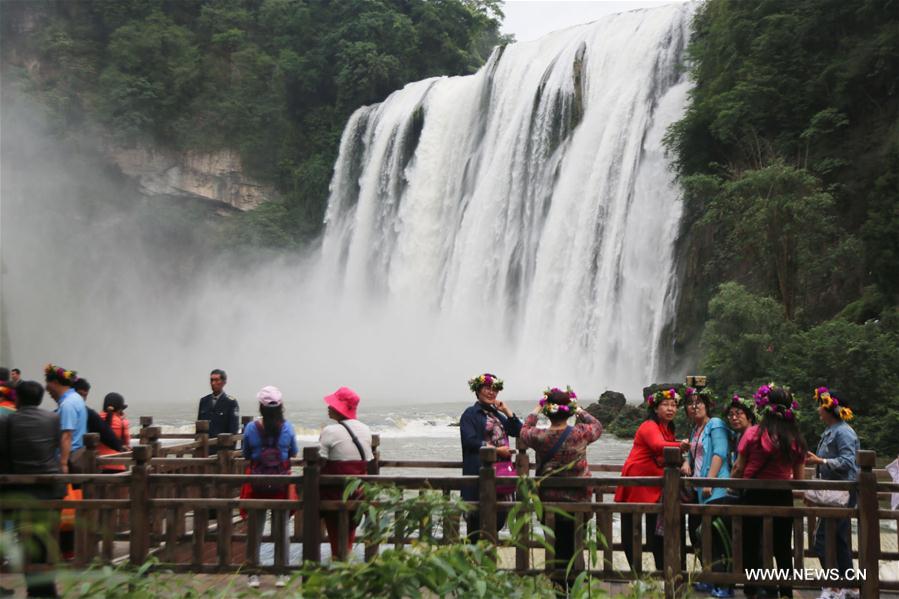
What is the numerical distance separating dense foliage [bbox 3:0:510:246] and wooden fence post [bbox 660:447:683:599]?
1567 inches

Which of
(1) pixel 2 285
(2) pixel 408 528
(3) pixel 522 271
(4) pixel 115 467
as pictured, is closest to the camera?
(2) pixel 408 528

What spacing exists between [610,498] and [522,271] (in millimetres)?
17891

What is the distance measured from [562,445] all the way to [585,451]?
28cm

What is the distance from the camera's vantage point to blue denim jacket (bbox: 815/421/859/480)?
6320mm

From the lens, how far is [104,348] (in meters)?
46.8

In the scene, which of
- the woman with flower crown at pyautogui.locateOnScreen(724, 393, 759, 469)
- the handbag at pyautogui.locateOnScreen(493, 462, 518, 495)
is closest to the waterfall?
the handbag at pyautogui.locateOnScreen(493, 462, 518, 495)

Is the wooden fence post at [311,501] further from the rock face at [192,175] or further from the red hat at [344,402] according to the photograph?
the rock face at [192,175]

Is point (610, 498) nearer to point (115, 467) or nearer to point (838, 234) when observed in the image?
point (115, 467)

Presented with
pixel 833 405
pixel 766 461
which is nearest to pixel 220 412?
pixel 766 461

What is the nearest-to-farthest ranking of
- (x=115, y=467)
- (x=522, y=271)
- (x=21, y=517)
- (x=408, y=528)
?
(x=21, y=517)
(x=408, y=528)
(x=115, y=467)
(x=522, y=271)

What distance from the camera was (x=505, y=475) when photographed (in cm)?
706

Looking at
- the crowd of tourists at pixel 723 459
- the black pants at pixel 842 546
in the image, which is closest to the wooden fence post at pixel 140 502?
the crowd of tourists at pixel 723 459

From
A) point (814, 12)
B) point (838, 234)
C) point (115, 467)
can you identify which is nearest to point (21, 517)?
point (115, 467)

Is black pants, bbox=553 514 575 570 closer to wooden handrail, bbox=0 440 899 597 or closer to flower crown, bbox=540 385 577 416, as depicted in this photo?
wooden handrail, bbox=0 440 899 597
